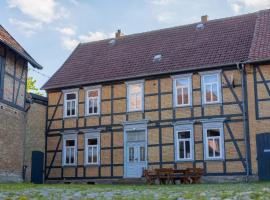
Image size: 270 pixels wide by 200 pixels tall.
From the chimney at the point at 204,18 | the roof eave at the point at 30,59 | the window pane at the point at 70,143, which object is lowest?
the window pane at the point at 70,143

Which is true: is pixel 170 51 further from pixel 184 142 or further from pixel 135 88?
pixel 184 142

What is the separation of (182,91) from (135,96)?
108 inches

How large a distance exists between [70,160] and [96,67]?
5.66m

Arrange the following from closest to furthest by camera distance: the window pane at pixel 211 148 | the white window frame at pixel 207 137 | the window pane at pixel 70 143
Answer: the white window frame at pixel 207 137 < the window pane at pixel 211 148 < the window pane at pixel 70 143

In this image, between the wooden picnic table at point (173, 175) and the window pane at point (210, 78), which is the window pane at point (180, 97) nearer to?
the window pane at point (210, 78)

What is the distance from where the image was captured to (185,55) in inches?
1003

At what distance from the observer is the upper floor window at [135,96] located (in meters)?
25.6

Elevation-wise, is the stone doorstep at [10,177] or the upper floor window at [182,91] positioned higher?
the upper floor window at [182,91]

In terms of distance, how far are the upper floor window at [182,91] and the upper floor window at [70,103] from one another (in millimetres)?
6219

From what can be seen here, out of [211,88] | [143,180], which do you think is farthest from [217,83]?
[143,180]

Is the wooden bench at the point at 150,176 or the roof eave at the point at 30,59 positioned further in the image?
the wooden bench at the point at 150,176

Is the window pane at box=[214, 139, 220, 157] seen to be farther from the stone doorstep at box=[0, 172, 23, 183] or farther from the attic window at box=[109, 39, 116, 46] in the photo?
the attic window at box=[109, 39, 116, 46]

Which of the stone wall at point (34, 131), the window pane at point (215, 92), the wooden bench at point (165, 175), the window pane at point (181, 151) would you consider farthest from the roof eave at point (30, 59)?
the window pane at point (215, 92)

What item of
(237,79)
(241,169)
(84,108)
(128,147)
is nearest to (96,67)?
(84,108)
